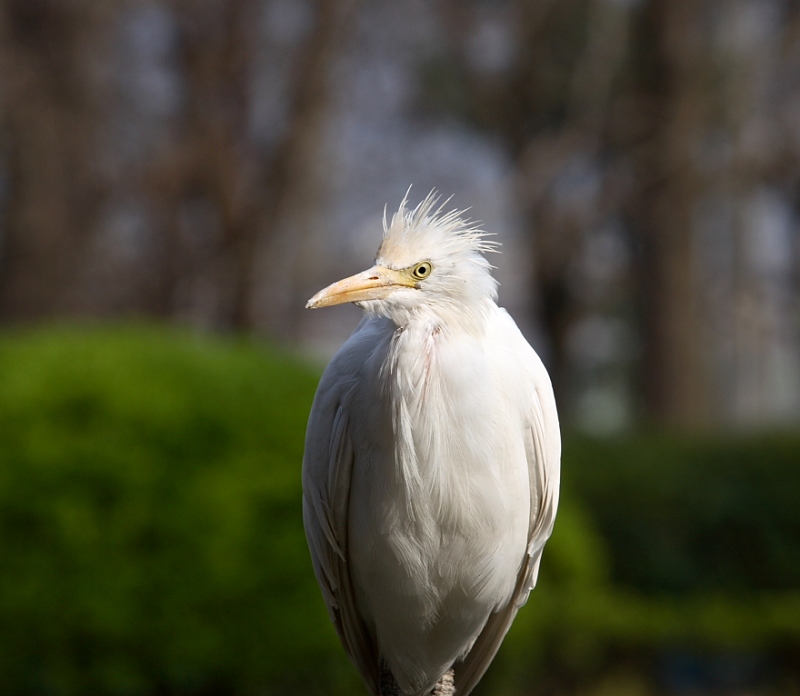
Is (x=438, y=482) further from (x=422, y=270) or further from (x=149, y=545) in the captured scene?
(x=149, y=545)

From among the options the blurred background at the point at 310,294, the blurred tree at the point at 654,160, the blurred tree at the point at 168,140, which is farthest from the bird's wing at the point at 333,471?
the blurred tree at the point at 654,160

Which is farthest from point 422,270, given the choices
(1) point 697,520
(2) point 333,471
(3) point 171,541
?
(1) point 697,520

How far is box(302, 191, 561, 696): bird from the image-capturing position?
6.33 ft

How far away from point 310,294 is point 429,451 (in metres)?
8.13

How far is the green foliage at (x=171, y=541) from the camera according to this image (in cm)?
473

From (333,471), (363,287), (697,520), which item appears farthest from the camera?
(697,520)

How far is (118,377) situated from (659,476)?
4.68 metres

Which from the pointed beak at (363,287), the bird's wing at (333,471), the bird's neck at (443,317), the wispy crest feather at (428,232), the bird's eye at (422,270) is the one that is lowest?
the bird's wing at (333,471)

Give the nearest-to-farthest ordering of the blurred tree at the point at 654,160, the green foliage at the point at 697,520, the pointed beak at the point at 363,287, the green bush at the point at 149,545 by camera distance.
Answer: the pointed beak at the point at 363,287 → the green bush at the point at 149,545 → the green foliage at the point at 697,520 → the blurred tree at the point at 654,160

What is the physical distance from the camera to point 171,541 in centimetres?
481

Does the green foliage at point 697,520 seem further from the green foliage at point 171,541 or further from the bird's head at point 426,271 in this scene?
the bird's head at point 426,271

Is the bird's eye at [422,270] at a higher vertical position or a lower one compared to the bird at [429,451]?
higher

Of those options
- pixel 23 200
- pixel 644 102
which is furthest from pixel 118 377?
pixel 644 102

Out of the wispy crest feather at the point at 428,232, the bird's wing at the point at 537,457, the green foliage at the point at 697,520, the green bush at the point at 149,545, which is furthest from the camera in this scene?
the green foliage at the point at 697,520
